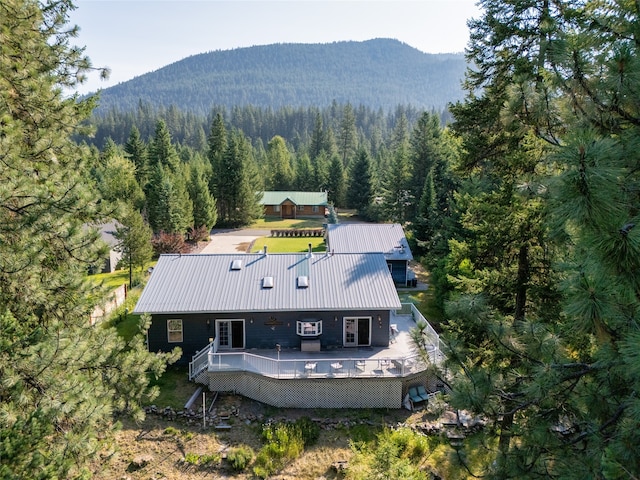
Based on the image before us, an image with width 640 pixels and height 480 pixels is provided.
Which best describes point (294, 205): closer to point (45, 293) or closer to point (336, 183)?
point (336, 183)

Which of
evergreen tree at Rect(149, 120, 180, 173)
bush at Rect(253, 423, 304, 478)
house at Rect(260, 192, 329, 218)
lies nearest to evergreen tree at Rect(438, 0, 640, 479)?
bush at Rect(253, 423, 304, 478)

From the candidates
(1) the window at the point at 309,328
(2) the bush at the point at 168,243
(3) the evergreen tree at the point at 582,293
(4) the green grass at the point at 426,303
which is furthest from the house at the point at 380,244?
(3) the evergreen tree at the point at 582,293

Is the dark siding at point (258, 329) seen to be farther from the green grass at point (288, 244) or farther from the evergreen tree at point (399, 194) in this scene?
the evergreen tree at point (399, 194)

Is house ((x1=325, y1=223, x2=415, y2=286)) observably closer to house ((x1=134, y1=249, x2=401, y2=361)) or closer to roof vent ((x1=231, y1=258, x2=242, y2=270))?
roof vent ((x1=231, y1=258, x2=242, y2=270))

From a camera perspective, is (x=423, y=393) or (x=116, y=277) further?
(x=116, y=277)

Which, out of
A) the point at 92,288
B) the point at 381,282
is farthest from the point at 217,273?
the point at 92,288

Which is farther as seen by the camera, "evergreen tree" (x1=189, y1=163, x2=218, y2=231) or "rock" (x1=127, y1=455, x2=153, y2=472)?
"evergreen tree" (x1=189, y1=163, x2=218, y2=231)

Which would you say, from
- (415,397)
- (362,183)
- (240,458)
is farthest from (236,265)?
(362,183)
